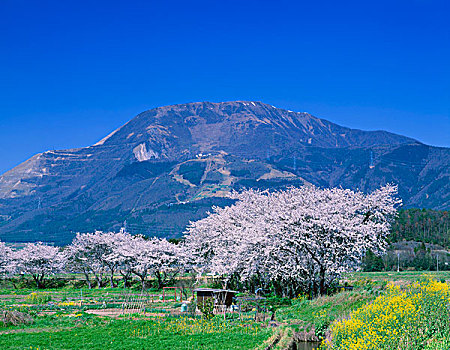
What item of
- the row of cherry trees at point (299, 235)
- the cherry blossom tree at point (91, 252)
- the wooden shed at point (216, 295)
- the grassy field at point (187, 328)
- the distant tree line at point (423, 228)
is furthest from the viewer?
the distant tree line at point (423, 228)

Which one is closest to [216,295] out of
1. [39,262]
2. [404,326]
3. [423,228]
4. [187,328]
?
[187,328]

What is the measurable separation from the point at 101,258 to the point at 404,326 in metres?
62.9

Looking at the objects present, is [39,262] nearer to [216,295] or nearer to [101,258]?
[101,258]

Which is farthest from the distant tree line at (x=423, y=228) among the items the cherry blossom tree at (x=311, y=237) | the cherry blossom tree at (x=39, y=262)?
the cherry blossom tree at (x=311, y=237)

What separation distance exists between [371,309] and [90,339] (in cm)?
1608

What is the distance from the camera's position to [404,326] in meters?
18.2

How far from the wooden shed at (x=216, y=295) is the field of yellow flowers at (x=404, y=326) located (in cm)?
1678

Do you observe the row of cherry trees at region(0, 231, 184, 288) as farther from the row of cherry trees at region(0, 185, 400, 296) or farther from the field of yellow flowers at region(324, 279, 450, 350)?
the field of yellow flowers at region(324, 279, 450, 350)

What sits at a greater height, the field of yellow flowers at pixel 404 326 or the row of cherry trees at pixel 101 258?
the row of cherry trees at pixel 101 258

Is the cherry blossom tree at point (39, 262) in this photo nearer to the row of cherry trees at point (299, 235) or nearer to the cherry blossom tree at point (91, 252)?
the cherry blossom tree at point (91, 252)

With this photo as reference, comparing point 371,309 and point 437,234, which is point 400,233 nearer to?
point 437,234

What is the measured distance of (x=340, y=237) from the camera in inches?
1391

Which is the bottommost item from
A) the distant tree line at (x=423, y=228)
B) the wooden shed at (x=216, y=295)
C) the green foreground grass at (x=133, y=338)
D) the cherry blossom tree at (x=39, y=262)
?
the green foreground grass at (x=133, y=338)

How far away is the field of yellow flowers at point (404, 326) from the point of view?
17.6 m
